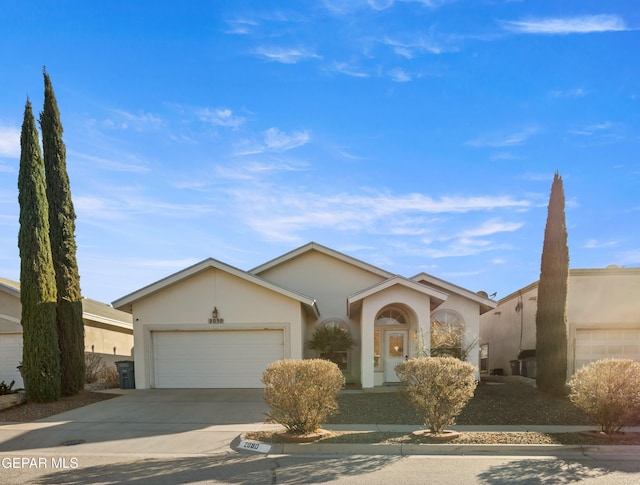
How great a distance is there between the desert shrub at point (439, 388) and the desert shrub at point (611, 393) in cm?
213

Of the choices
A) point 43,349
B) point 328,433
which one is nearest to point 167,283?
point 43,349

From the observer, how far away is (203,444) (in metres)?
7.80

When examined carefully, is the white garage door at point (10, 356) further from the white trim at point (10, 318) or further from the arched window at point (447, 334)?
the arched window at point (447, 334)

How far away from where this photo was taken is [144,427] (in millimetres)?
9047

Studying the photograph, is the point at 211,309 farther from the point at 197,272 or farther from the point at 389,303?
the point at 389,303

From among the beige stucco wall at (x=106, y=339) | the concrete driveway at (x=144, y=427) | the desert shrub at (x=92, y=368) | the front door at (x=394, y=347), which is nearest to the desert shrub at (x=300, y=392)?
the concrete driveway at (x=144, y=427)

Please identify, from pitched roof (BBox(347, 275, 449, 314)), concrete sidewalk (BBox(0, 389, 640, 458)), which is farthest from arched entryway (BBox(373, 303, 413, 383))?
concrete sidewalk (BBox(0, 389, 640, 458))

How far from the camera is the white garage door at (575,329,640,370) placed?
1664cm

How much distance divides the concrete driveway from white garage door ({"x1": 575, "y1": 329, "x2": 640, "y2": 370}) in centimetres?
1278

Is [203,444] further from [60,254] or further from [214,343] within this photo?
[60,254]

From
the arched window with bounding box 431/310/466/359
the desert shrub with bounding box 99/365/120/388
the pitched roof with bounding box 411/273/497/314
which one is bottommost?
the desert shrub with bounding box 99/365/120/388

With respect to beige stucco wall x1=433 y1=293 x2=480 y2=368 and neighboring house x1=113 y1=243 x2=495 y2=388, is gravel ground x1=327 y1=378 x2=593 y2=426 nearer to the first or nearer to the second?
neighboring house x1=113 y1=243 x2=495 y2=388

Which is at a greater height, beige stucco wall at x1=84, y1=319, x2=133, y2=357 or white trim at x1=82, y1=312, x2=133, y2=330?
white trim at x1=82, y1=312, x2=133, y2=330

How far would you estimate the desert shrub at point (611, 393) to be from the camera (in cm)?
770
